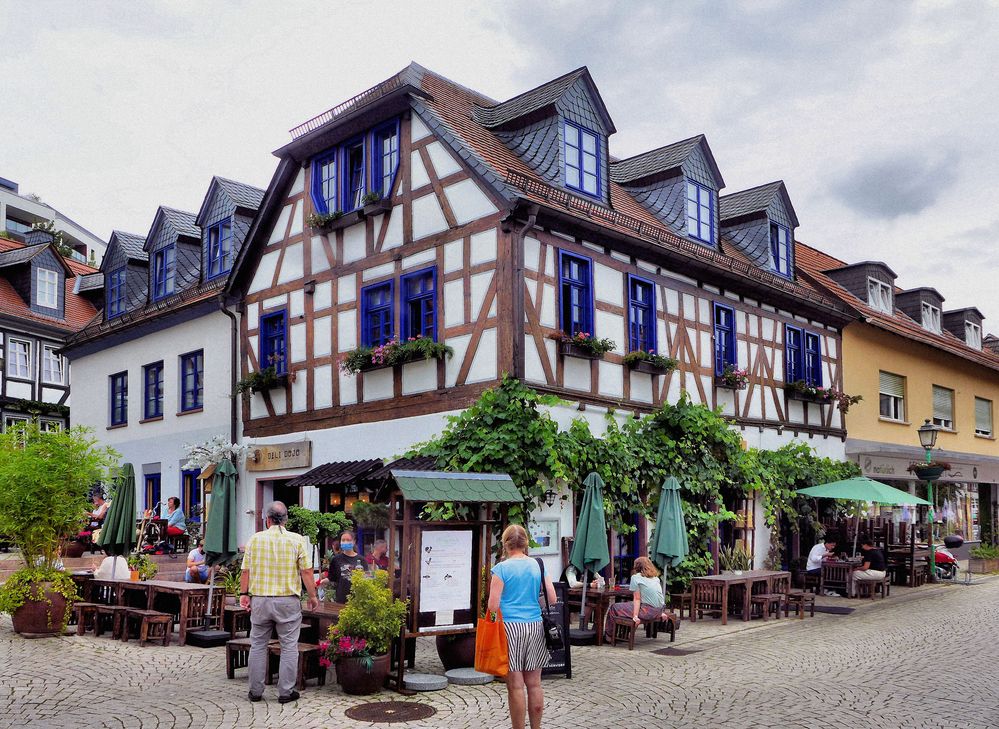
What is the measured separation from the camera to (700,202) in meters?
20.1

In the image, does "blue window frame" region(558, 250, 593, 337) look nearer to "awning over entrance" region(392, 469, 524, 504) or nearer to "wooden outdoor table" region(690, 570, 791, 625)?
"wooden outdoor table" region(690, 570, 791, 625)

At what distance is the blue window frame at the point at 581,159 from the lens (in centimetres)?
1698

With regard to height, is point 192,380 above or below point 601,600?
above

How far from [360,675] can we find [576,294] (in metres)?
8.27

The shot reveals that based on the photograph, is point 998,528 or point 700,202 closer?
point 700,202

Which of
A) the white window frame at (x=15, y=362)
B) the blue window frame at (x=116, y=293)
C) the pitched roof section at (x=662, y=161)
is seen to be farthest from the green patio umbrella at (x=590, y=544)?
the white window frame at (x=15, y=362)

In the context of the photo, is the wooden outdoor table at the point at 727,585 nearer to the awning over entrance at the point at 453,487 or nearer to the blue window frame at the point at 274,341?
the awning over entrance at the point at 453,487

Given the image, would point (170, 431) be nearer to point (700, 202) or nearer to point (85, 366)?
point (85, 366)

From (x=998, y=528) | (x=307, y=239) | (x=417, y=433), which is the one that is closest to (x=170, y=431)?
(x=307, y=239)

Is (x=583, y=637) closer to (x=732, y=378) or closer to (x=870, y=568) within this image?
(x=732, y=378)

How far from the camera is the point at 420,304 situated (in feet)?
52.8

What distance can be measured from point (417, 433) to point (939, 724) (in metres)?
9.13

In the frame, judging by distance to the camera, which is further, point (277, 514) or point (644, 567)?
point (644, 567)

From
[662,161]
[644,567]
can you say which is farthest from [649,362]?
[662,161]
